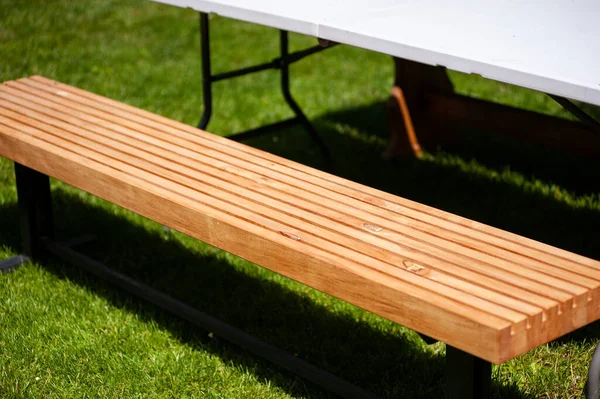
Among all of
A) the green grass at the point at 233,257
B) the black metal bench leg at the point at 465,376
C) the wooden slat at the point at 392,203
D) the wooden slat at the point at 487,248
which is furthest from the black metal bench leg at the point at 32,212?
the black metal bench leg at the point at 465,376

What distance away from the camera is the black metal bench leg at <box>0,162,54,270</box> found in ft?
11.8

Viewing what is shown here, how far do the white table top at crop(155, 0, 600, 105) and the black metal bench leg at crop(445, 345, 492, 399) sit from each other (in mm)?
785

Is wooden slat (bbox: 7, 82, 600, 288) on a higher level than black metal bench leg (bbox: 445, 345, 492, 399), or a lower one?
higher

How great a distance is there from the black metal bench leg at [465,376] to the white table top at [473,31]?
2.58ft

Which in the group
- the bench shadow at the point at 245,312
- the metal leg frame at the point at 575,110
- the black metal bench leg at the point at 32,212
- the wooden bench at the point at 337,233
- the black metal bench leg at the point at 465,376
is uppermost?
the metal leg frame at the point at 575,110

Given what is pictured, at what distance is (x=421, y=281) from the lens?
213 centimetres

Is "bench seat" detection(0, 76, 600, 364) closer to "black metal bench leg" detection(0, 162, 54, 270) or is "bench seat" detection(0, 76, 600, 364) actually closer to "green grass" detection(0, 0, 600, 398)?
"black metal bench leg" detection(0, 162, 54, 270)

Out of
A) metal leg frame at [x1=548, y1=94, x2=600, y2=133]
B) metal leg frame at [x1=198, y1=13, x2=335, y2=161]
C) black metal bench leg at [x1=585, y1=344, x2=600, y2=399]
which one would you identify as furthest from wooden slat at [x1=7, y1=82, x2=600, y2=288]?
metal leg frame at [x1=198, y1=13, x2=335, y2=161]

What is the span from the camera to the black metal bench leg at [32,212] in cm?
360

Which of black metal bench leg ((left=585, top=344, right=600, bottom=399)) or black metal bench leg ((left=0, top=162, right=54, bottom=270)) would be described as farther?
black metal bench leg ((left=0, top=162, right=54, bottom=270))

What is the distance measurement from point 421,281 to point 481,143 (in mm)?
3195

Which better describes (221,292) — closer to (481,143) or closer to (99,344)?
(99,344)

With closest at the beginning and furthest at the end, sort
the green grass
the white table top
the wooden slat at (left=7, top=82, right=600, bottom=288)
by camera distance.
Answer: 1. the wooden slat at (left=7, top=82, right=600, bottom=288)
2. the white table top
3. the green grass

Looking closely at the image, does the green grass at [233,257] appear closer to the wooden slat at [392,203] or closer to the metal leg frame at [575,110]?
the wooden slat at [392,203]
